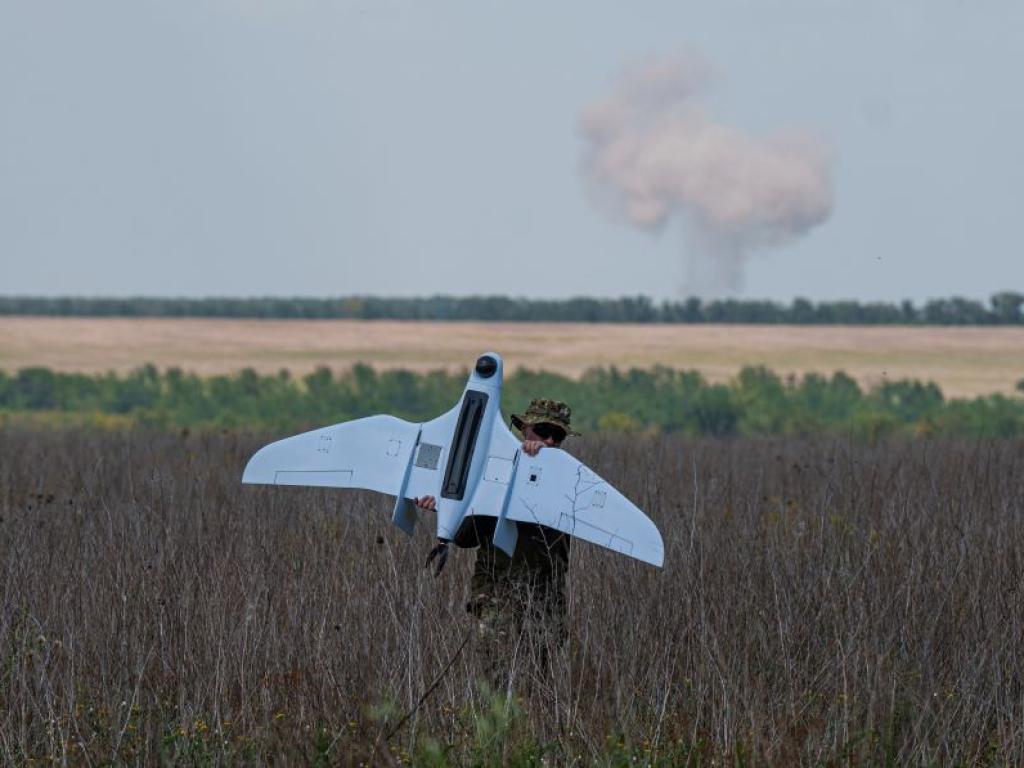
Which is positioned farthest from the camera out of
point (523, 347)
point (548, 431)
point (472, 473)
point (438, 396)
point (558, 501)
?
point (523, 347)

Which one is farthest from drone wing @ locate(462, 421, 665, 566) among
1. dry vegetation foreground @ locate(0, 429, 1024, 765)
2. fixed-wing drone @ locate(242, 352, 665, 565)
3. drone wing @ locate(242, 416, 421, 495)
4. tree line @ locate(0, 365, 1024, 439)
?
tree line @ locate(0, 365, 1024, 439)

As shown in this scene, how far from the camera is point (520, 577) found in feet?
23.2

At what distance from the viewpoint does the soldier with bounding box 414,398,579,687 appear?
6.91m

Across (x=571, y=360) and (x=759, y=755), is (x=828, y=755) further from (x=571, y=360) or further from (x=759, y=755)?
(x=571, y=360)

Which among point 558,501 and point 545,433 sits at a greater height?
point 545,433

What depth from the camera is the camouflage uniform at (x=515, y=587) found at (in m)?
6.97

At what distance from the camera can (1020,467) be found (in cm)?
1526

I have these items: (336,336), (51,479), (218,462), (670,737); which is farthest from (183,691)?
(336,336)

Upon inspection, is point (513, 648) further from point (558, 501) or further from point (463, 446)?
point (463, 446)

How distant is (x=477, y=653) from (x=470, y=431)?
3.17ft

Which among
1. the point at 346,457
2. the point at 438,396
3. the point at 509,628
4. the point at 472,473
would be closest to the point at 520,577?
the point at 509,628

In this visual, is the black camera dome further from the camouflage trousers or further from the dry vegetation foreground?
the dry vegetation foreground

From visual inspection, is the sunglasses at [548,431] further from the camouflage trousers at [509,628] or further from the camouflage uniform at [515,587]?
the camouflage trousers at [509,628]

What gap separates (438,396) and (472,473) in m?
44.4
